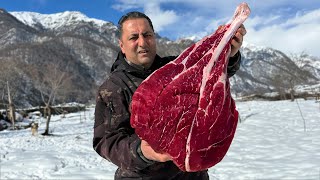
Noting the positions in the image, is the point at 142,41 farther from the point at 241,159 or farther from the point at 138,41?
the point at 241,159

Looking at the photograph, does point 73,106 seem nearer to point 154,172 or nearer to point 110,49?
point 154,172

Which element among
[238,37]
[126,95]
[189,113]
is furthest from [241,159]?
[189,113]

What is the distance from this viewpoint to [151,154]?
4.13 feet

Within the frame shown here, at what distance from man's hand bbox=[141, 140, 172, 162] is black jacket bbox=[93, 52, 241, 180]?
0.40ft

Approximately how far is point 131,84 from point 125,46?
6.9 inches

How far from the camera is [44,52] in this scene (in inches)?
5231

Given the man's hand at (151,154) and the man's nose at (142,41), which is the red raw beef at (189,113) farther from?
the man's nose at (142,41)

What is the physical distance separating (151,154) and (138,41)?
557 mm

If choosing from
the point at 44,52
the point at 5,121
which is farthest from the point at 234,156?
the point at 44,52

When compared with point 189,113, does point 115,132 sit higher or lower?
lower

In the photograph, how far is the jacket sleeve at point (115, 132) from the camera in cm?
137

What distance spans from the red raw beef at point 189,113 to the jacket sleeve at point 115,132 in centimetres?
17

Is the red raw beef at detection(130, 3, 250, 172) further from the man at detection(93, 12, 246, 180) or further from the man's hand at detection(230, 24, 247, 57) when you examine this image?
the man at detection(93, 12, 246, 180)

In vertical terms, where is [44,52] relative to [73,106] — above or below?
above
